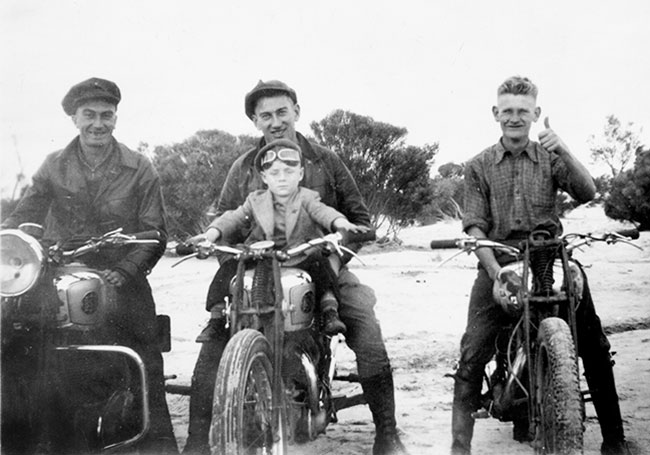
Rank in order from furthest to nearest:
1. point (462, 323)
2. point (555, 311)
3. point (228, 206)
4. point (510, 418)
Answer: point (462, 323), point (228, 206), point (510, 418), point (555, 311)

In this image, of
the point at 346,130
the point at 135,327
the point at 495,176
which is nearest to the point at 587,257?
the point at 346,130

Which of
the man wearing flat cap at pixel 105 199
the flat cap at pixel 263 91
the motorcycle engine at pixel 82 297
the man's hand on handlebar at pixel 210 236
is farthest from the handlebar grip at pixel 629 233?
the motorcycle engine at pixel 82 297

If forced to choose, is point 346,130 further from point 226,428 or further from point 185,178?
point 226,428

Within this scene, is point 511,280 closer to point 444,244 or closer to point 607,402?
point 444,244

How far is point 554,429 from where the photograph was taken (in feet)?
8.47

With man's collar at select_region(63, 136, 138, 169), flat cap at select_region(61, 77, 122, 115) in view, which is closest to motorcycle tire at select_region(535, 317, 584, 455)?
man's collar at select_region(63, 136, 138, 169)

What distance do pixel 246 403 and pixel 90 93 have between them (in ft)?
6.67

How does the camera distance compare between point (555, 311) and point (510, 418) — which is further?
point (510, 418)

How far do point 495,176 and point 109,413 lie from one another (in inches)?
91.0

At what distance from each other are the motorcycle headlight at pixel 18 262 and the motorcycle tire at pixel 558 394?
7.14 feet

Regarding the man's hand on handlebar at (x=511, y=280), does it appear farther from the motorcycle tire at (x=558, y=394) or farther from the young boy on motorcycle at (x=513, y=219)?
the motorcycle tire at (x=558, y=394)

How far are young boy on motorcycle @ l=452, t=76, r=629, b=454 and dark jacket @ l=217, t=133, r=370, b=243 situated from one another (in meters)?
0.68

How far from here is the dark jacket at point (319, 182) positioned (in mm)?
3916

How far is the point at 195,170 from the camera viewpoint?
41.2ft
